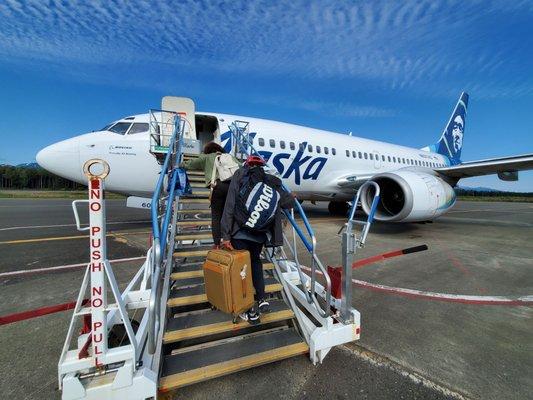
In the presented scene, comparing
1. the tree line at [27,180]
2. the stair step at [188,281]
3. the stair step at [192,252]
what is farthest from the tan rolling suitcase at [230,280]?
the tree line at [27,180]

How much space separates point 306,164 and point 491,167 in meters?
6.00

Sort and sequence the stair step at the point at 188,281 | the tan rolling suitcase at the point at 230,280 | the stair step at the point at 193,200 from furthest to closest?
the stair step at the point at 193,200 → the stair step at the point at 188,281 → the tan rolling suitcase at the point at 230,280

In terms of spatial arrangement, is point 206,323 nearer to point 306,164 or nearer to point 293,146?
point 293,146

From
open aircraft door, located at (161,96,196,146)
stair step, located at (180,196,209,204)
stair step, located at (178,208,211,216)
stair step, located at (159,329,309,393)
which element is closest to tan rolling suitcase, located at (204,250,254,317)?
stair step, located at (159,329,309,393)

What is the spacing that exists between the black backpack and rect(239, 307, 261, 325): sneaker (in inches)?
32.3

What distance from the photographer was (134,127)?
8117 millimetres

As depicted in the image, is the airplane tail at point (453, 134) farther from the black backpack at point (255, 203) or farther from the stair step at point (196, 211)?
the black backpack at point (255, 203)

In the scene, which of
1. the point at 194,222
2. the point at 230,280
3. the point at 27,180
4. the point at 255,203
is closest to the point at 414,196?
the point at 194,222

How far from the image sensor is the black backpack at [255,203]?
2701mm

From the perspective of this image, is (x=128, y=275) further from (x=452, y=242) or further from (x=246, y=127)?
(x=452, y=242)

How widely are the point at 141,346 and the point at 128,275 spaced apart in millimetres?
2797

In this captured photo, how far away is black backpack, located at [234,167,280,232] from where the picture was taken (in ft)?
8.86

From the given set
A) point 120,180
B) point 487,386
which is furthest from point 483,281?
point 120,180

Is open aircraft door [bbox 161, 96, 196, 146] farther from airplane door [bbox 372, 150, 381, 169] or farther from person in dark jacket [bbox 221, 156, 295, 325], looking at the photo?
airplane door [bbox 372, 150, 381, 169]
